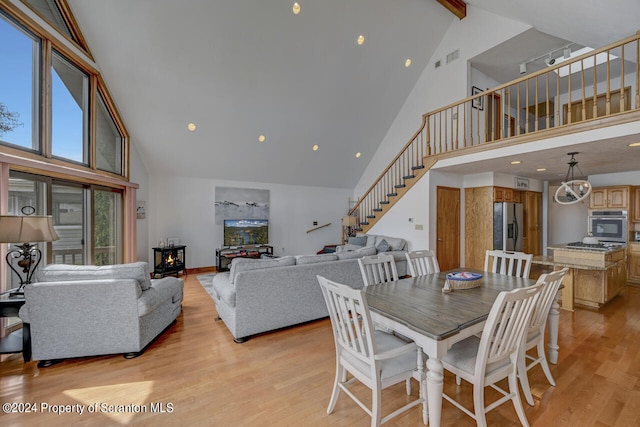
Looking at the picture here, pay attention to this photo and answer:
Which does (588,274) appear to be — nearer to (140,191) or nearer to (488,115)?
(488,115)

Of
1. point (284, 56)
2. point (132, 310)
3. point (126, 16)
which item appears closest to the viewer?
point (132, 310)

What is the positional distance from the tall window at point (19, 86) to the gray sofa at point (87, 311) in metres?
1.84

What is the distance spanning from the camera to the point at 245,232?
709cm

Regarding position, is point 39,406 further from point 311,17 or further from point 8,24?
point 311,17

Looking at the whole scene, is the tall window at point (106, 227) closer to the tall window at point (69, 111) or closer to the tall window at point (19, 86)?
the tall window at point (69, 111)

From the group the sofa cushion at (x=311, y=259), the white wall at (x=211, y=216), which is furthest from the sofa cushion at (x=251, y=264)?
the white wall at (x=211, y=216)

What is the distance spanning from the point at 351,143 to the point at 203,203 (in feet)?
13.7

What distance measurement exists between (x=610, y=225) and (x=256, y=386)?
292 inches

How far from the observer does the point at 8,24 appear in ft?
10.4

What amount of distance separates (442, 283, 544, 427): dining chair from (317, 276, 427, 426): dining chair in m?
0.27

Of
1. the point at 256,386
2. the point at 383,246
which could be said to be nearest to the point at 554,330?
the point at 256,386

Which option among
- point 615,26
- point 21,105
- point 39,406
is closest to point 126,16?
point 21,105

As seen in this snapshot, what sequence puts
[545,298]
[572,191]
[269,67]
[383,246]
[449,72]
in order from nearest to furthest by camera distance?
[545,298] < [572,191] < [269,67] < [383,246] < [449,72]

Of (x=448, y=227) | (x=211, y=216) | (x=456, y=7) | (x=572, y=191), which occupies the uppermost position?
(x=456, y=7)
